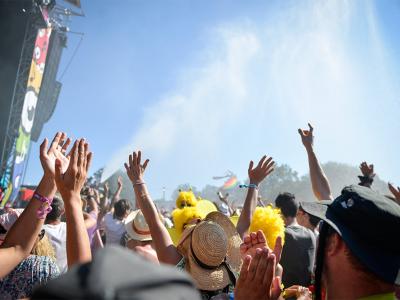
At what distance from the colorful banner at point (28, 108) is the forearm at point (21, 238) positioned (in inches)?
508

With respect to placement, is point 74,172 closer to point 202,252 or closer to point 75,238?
point 75,238

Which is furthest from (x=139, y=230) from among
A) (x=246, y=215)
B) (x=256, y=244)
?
(x=256, y=244)

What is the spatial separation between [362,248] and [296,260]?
2163mm

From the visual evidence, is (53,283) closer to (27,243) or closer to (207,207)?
(27,243)

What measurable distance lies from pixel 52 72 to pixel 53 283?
88.0 feet

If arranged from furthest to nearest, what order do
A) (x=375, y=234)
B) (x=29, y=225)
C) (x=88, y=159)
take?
(x=29, y=225) → (x=88, y=159) → (x=375, y=234)

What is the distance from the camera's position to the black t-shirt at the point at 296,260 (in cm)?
336

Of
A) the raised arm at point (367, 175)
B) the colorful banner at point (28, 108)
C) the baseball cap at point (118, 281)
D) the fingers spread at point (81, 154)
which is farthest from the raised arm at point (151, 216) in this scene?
the colorful banner at point (28, 108)

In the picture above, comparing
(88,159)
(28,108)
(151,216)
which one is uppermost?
(28,108)

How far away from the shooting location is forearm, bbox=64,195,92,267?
155 centimetres

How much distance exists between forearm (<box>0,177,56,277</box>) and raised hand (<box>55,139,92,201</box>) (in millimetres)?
445

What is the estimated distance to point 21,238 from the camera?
195cm

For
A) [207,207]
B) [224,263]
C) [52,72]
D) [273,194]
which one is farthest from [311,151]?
[273,194]

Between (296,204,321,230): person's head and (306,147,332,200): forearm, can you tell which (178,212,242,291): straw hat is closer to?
(306,147,332,200): forearm
